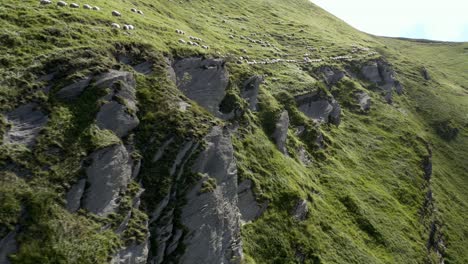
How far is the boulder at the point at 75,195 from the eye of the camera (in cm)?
2822

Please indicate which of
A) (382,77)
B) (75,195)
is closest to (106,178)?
(75,195)

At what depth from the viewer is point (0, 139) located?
28484 millimetres

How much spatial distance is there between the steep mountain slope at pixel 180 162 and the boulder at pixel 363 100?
8.46m

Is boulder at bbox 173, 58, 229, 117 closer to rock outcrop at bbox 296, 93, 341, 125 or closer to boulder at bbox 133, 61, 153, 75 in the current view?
boulder at bbox 133, 61, 153, 75

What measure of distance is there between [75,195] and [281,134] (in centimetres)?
3664

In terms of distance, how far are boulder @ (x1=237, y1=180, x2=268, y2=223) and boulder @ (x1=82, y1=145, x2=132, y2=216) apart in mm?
15583

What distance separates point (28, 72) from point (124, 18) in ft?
86.8

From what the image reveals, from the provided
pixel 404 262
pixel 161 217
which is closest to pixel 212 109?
pixel 161 217

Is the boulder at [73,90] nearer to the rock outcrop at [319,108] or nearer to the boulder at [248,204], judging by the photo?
the boulder at [248,204]

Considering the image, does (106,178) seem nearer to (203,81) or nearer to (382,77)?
(203,81)

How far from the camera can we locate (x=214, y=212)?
36.1 metres

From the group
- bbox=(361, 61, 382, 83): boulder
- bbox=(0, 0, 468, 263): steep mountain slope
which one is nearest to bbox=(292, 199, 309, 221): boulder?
bbox=(0, 0, 468, 263): steep mountain slope

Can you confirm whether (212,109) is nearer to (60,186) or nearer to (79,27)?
(79,27)

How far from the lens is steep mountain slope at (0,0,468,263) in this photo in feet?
94.7
